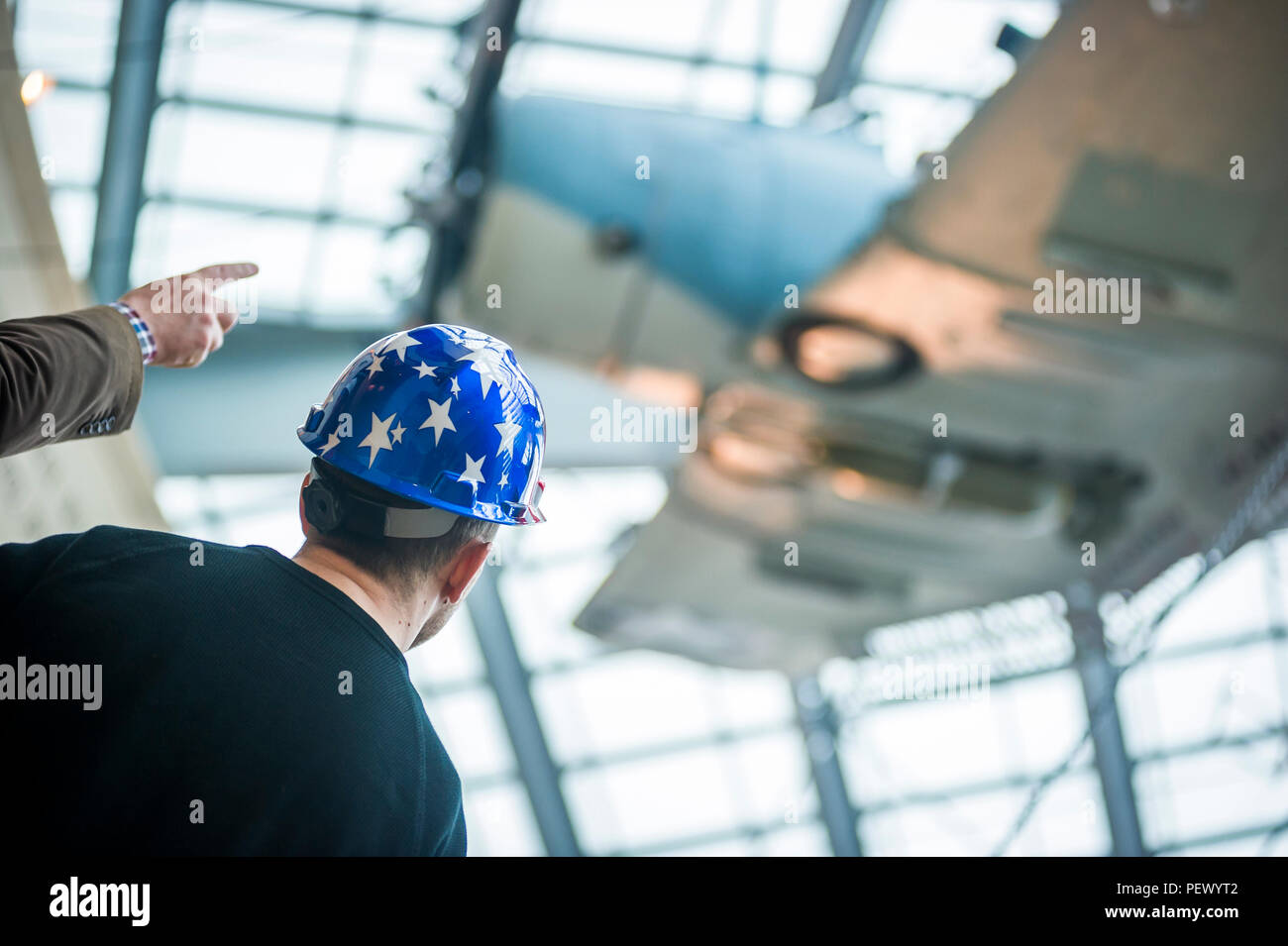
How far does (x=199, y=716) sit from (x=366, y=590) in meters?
0.37

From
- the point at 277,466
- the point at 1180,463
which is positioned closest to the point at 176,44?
the point at 277,466

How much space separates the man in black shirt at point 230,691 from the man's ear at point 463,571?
0.17ft

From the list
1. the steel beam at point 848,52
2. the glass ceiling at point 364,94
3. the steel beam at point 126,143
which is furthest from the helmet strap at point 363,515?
the steel beam at point 848,52

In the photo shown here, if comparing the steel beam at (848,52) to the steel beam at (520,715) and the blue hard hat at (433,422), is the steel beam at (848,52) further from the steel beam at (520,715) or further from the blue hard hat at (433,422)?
the blue hard hat at (433,422)

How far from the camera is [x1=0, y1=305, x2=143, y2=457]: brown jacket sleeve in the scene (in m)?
1.72

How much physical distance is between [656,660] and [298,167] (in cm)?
1070

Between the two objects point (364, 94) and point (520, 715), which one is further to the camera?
point (520, 715)

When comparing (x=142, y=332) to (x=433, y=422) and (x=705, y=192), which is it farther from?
(x=705, y=192)

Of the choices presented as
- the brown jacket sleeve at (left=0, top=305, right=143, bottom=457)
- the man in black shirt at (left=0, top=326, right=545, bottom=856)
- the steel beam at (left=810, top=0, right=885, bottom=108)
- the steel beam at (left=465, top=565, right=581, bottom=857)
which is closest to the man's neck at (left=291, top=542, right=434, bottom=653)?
the man in black shirt at (left=0, top=326, right=545, bottom=856)

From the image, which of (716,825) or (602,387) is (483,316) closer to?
(602,387)

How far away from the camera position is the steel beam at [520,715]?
2111cm

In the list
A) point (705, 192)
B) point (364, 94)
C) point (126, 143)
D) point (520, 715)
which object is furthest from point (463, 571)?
point (520, 715)

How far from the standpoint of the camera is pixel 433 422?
2182 millimetres
